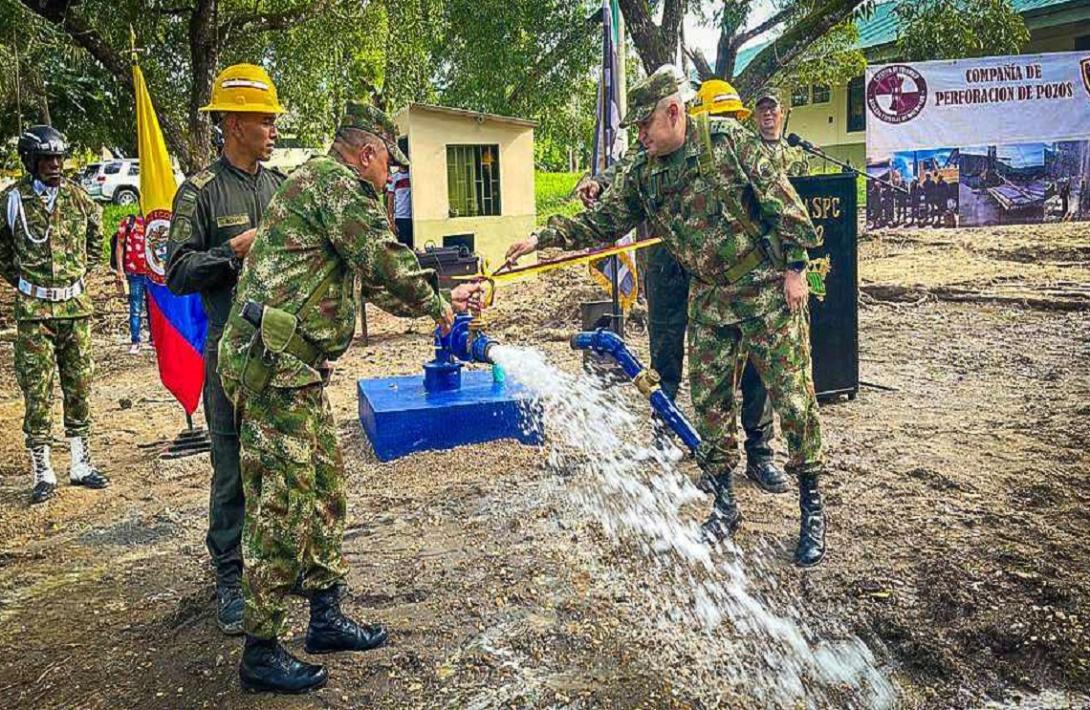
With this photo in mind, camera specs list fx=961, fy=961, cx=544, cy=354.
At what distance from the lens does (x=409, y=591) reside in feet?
12.9

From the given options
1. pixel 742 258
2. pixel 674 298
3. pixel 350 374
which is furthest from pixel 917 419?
pixel 350 374

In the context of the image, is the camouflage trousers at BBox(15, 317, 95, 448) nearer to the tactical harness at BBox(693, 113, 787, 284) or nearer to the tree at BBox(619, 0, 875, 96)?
the tactical harness at BBox(693, 113, 787, 284)

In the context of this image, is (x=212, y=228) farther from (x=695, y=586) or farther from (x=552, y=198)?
(x=552, y=198)

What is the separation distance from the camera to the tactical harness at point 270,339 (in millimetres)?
3012

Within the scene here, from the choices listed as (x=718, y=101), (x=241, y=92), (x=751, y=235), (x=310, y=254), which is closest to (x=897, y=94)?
(x=718, y=101)

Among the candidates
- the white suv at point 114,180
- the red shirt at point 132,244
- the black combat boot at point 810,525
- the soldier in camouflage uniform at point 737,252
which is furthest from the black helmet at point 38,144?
the white suv at point 114,180

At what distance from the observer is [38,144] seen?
17.6 ft

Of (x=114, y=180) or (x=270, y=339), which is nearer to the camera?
(x=270, y=339)

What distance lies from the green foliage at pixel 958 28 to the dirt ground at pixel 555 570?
6746 mm

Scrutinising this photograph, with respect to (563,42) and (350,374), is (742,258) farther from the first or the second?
(563,42)

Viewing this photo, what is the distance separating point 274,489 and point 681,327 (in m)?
2.98

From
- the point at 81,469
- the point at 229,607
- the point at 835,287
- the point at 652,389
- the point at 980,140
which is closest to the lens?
the point at 229,607

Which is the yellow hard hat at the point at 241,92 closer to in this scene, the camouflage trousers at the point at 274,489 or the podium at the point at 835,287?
the camouflage trousers at the point at 274,489

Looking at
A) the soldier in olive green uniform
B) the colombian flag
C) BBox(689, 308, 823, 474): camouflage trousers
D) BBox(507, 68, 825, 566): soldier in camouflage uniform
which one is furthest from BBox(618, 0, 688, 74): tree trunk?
the soldier in olive green uniform
